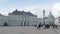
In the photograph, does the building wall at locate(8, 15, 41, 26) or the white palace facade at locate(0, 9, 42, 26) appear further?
the building wall at locate(8, 15, 41, 26)

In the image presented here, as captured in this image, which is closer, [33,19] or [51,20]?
[51,20]

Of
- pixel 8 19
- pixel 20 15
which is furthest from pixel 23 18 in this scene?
pixel 8 19

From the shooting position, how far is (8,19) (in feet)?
301

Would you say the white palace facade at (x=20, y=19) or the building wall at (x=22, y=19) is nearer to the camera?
the white palace facade at (x=20, y=19)

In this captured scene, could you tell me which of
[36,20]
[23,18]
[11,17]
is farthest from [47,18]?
[11,17]

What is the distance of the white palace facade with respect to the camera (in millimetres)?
90188

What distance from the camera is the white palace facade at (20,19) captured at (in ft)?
296

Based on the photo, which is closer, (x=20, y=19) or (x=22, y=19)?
(x=20, y=19)

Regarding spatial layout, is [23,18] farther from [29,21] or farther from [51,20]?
[51,20]

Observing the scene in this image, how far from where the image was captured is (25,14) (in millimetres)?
101625

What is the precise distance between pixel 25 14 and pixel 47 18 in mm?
11724

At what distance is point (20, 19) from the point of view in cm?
9650

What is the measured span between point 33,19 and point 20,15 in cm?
686

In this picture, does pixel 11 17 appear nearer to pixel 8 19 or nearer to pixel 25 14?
pixel 8 19
